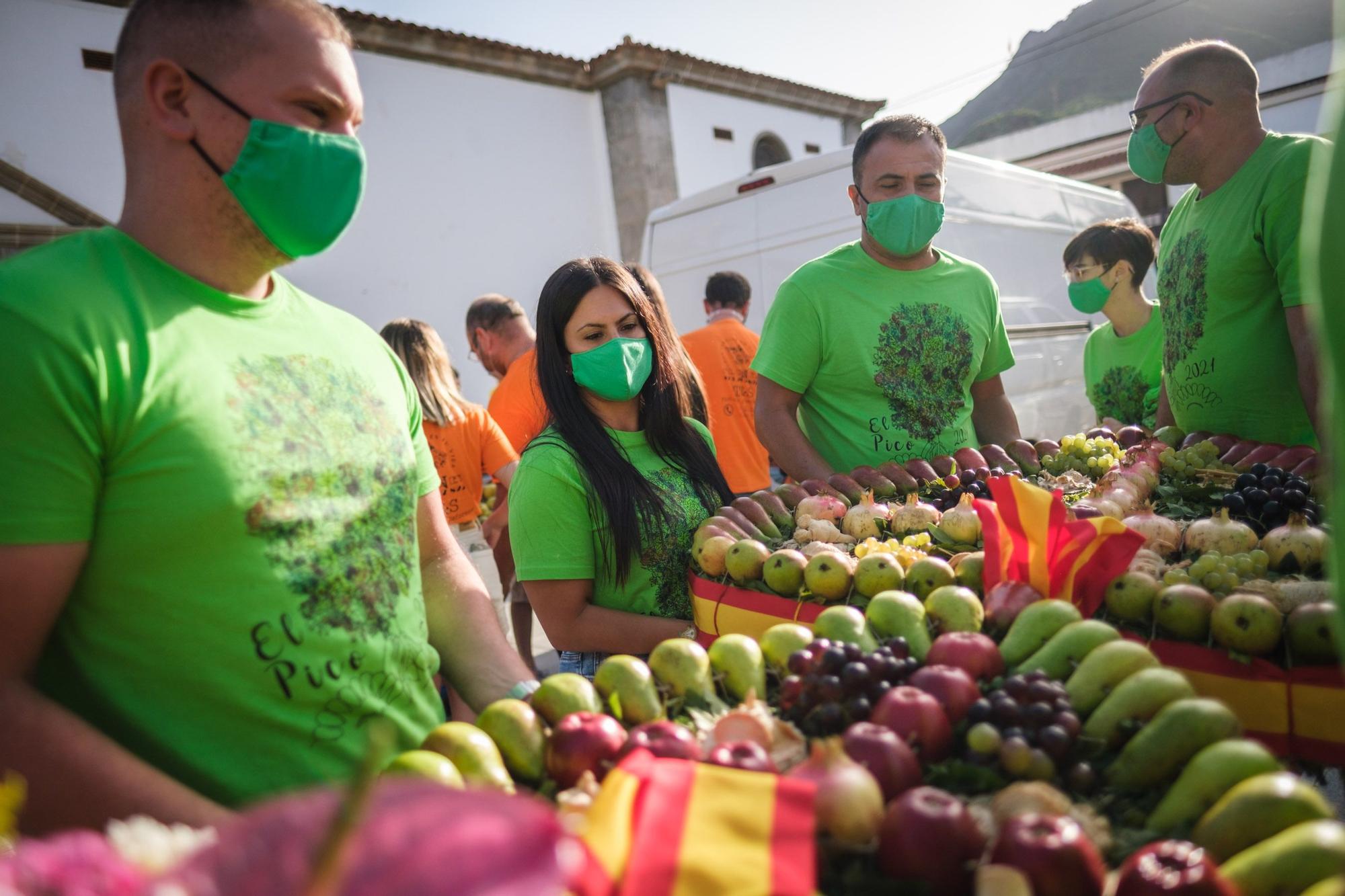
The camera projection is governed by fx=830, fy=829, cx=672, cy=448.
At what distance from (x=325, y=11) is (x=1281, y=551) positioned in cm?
262

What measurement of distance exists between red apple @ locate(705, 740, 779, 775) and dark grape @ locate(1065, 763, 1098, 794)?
1.58ft

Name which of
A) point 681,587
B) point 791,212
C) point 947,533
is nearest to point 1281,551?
point 947,533

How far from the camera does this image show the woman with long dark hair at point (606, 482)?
265 centimetres

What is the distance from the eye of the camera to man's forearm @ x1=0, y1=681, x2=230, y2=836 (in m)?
1.22

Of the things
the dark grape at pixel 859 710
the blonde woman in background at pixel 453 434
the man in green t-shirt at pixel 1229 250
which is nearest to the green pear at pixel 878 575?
the dark grape at pixel 859 710

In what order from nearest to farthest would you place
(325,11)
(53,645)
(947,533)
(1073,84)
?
(53,645), (325,11), (947,533), (1073,84)

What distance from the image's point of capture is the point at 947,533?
266cm

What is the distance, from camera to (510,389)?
17.4 ft

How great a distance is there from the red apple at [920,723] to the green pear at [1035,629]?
415 millimetres

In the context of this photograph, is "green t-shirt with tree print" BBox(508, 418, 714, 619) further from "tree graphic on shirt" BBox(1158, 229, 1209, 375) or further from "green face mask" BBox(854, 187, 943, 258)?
"tree graphic on shirt" BBox(1158, 229, 1209, 375)

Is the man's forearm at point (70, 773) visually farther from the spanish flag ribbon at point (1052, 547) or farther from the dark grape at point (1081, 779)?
the spanish flag ribbon at point (1052, 547)

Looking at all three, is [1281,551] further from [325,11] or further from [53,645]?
[53,645]

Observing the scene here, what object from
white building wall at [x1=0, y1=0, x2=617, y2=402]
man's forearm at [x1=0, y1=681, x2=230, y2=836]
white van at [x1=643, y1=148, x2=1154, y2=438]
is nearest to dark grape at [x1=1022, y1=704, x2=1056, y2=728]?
man's forearm at [x1=0, y1=681, x2=230, y2=836]

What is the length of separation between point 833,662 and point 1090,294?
475 centimetres
